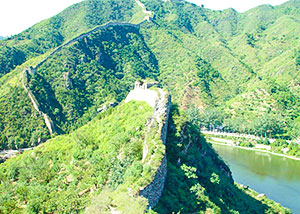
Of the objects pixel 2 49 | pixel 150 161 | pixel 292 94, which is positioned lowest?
pixel 292 94

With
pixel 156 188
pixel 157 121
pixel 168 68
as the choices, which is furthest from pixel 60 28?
pixel 156 188

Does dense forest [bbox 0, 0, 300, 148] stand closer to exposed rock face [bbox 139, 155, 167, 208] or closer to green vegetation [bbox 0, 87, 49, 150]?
green vegetation [bbox 0, 87, 49, 150]

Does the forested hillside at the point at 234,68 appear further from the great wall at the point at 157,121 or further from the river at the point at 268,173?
the great wall at the point at 157,121

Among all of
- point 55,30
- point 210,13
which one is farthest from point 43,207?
point 210,13

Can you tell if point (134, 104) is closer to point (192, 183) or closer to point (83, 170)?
point (83, 170)

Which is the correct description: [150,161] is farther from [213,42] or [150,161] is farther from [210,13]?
[210,13]

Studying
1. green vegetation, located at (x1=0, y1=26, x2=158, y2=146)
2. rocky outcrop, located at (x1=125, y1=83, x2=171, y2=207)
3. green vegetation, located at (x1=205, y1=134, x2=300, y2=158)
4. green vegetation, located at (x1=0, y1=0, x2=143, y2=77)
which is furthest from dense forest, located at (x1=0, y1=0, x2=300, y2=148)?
rocky outcrop, located at (x1=125, y1=83, x2=171, y2=207)
